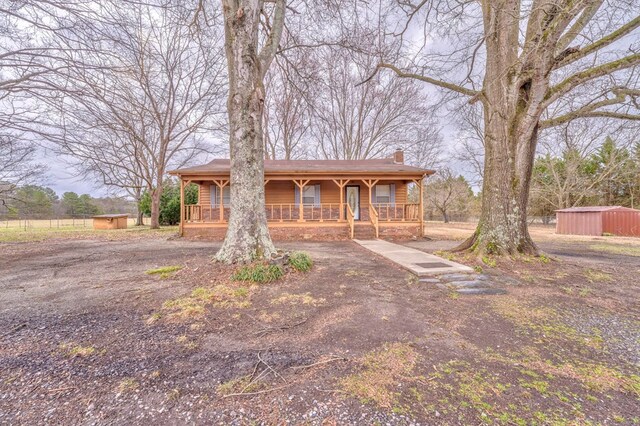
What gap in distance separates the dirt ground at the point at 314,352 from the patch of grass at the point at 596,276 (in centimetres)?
27

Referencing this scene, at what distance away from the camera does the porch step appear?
1171 centimetres

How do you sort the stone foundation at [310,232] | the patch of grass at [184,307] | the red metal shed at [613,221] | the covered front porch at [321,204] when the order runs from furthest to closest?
the red metal shed at [613,221]
the covered front porch at [321,204]
the stone foundation at [310,232]
the patch of grass at [184,307]

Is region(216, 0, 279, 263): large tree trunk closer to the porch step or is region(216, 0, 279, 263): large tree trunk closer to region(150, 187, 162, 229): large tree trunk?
the porch step

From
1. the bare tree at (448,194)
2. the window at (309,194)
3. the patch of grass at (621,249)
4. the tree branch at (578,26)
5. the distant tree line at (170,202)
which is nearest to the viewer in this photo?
the tree branch at (578,26)

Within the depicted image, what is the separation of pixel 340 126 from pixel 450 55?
602 inches

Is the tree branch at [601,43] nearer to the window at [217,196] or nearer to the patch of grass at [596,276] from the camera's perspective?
the patch of grass at [596,276]

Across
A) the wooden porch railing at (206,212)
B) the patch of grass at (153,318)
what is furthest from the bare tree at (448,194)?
the patch of grass at (153,318)

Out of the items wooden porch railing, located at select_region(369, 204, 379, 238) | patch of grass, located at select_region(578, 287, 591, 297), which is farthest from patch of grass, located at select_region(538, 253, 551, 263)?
wooden porch railing, located at select_region(369, 204, 379, 238)

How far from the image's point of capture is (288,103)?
20.7 m

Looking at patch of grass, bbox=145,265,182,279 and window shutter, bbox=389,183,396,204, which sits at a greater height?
window shutter, bbox=389,183,396,204

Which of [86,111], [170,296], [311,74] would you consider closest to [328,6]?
[311,74]

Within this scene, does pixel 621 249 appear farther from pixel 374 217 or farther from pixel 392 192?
pixel 374 217

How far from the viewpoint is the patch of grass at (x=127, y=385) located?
75.7 inches

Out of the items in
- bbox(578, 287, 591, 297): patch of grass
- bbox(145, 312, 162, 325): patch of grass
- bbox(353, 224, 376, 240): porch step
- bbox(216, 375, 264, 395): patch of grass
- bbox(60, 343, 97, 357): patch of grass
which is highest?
bbox(353, 224, 376, 240): porch step
